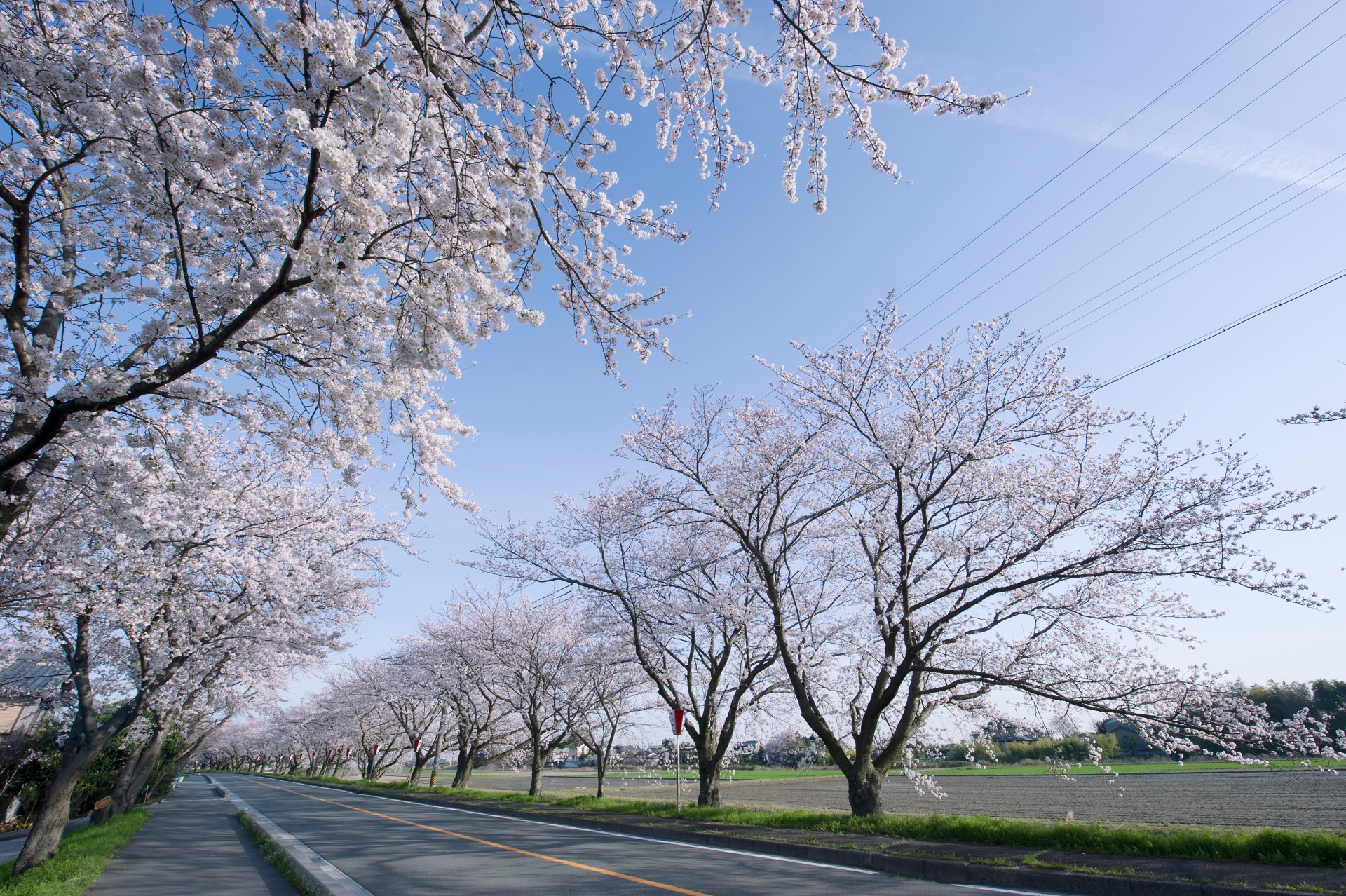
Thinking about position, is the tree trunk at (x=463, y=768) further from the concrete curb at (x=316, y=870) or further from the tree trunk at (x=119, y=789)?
the concrete curb at (x=316, y=870)

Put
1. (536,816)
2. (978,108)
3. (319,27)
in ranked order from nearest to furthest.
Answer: (319,27) → (978,108) → (536,816)

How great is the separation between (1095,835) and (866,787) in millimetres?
3964

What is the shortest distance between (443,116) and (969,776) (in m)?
56.8

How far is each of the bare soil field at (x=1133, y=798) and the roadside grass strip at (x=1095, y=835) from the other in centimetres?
547

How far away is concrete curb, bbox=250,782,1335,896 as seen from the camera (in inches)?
223

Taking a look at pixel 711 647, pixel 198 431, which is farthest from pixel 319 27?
pixel 711 647

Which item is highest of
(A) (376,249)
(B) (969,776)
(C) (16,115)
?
(C) (16,115)

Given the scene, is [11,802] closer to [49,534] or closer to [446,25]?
[49,534]

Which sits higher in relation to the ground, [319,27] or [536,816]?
[319,27]

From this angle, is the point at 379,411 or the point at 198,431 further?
the point at 198,431

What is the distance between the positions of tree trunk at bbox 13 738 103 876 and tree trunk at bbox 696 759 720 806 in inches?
482

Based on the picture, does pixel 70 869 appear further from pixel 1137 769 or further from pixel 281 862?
pixel 1137 769

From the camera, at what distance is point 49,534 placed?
9500 millimetres

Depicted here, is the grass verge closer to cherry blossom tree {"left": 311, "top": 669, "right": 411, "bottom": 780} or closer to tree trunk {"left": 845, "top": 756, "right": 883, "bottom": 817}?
tree trunk {"left": 845, "top": 756, "right": 883, "bottom": 817}
